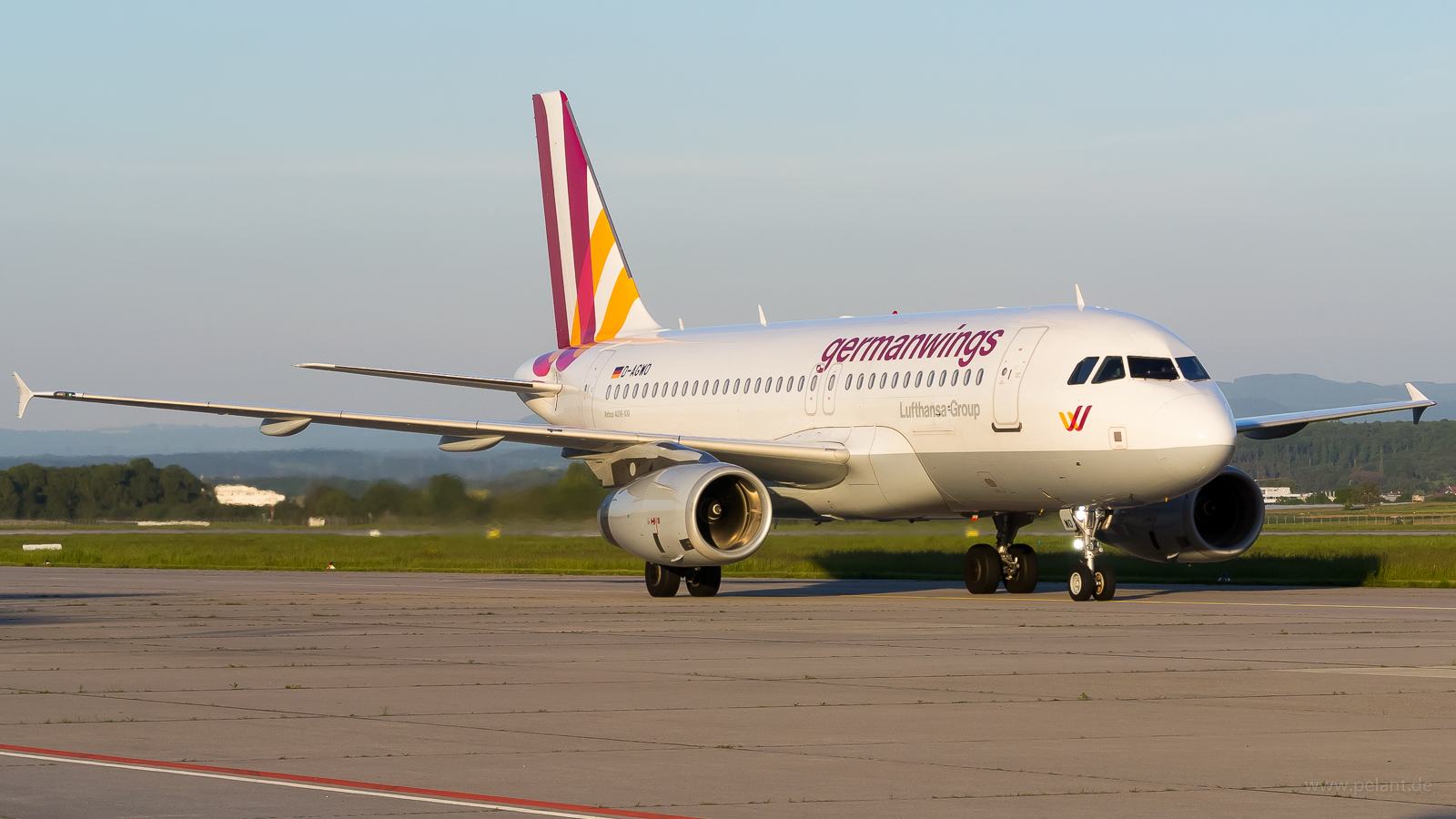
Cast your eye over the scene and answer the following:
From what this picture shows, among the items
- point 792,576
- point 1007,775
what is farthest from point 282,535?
point 1007,775

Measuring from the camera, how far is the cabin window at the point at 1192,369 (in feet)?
73.8

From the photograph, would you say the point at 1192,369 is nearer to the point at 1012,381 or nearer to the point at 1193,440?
the point at 1193,440

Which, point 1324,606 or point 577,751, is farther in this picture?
point 1324,606

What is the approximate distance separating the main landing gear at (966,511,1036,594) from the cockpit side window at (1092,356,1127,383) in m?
4.06

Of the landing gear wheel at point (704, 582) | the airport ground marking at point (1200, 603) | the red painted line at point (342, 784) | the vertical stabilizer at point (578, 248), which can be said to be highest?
the vertical stabilizer at point (578, 248)

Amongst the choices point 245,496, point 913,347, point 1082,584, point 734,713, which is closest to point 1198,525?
point 1082,584

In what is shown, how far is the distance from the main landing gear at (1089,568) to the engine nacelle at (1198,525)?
5.22 ft

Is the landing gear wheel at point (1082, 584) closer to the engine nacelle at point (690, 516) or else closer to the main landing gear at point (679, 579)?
the engine nacelle at point (690, 516)

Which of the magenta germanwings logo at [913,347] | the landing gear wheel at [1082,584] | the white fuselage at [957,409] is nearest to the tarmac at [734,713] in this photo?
the landing gear wheel at [1082,584]

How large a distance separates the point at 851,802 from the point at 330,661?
7.99 metres

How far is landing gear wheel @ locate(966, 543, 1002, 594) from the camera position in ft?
85.9

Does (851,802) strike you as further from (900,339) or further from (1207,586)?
(1207,586)

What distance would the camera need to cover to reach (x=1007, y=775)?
8414 millimetres

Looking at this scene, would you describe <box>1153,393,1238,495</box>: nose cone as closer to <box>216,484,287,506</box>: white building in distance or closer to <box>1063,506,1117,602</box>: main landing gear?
<box>1063,506,1117,602</box>: main landing gear
